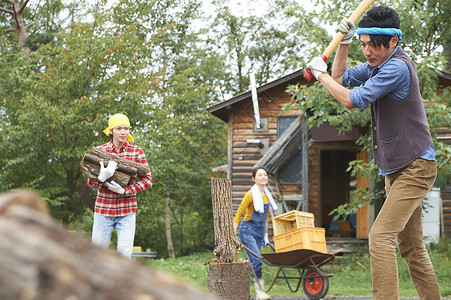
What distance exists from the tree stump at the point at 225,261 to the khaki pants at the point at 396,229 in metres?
1.98

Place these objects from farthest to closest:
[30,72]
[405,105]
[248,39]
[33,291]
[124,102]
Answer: [248,39], [30,72], [124,102], [405,105], [33,291]

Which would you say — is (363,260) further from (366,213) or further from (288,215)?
(288,215)

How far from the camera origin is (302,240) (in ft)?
28.0

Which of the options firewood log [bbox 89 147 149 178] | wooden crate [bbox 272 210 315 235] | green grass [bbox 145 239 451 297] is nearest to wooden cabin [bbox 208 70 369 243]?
green grass [bbox 145 239 451 297]

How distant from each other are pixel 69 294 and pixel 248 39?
30851mm

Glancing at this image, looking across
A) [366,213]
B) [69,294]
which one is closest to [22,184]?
[366,213]

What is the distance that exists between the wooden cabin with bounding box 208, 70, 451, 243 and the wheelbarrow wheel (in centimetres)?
701

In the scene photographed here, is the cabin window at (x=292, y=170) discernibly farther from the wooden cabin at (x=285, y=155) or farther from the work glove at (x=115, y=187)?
the work glove at (x=115, y=187)

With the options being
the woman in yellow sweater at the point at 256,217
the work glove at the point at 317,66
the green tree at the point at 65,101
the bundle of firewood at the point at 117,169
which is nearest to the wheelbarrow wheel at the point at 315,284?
the woman in yellow sweater at the point at 256,217

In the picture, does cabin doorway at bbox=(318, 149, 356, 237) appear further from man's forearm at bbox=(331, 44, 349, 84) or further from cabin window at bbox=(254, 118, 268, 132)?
man's forearm at bbox=(331, 44, 349, 84)

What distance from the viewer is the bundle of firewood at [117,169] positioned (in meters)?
6.23

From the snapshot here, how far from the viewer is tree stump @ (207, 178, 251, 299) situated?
18.9ft

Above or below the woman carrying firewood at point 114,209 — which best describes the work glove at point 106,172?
above

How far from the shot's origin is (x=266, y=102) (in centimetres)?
1927
